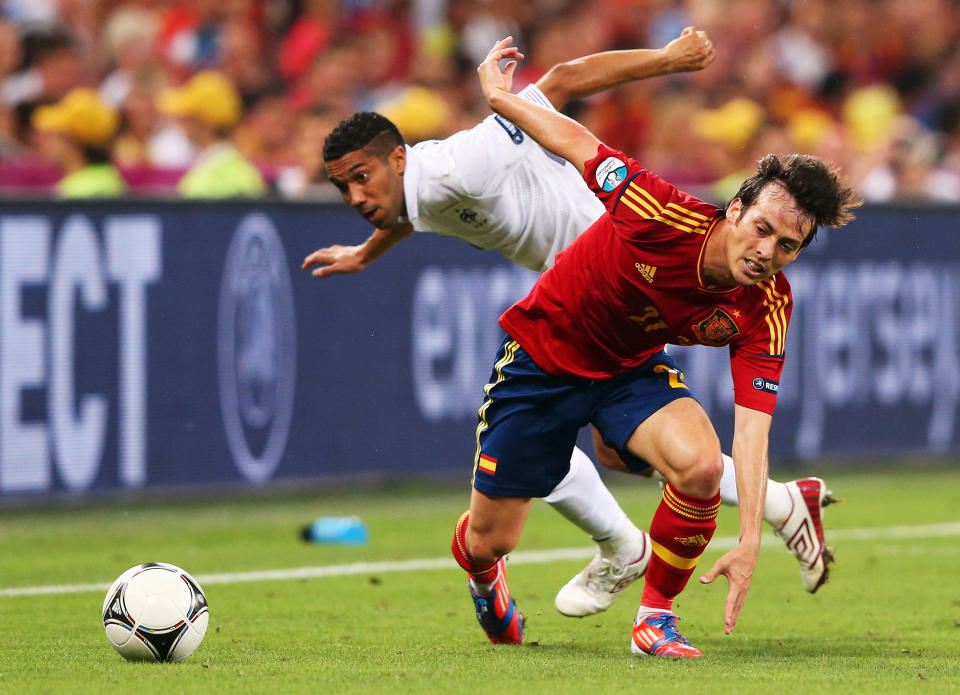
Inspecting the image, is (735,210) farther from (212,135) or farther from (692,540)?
(212,135)

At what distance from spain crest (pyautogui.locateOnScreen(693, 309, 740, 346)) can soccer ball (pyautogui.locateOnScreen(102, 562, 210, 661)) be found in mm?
1895

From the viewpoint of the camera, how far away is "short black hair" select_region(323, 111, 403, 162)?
6.40m

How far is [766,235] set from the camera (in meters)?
5.24

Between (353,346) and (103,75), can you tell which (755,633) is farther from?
(103,75)

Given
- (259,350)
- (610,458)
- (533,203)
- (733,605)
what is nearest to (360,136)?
(533,203)

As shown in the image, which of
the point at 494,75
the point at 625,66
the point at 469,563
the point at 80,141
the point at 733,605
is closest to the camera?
the point at 733,605

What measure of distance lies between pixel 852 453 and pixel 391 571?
523 cm

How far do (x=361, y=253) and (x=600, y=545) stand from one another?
5.05 feet

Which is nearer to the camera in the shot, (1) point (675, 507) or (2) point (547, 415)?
(1) point (675, 507)

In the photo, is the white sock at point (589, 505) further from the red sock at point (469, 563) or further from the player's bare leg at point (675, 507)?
the player's bare leg at point (675, 507)

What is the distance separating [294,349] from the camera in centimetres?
1021

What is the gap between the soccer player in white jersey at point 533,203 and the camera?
6.42m

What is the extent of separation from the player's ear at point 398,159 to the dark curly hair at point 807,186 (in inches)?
62.8

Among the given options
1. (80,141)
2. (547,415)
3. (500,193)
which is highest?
(500,193)
